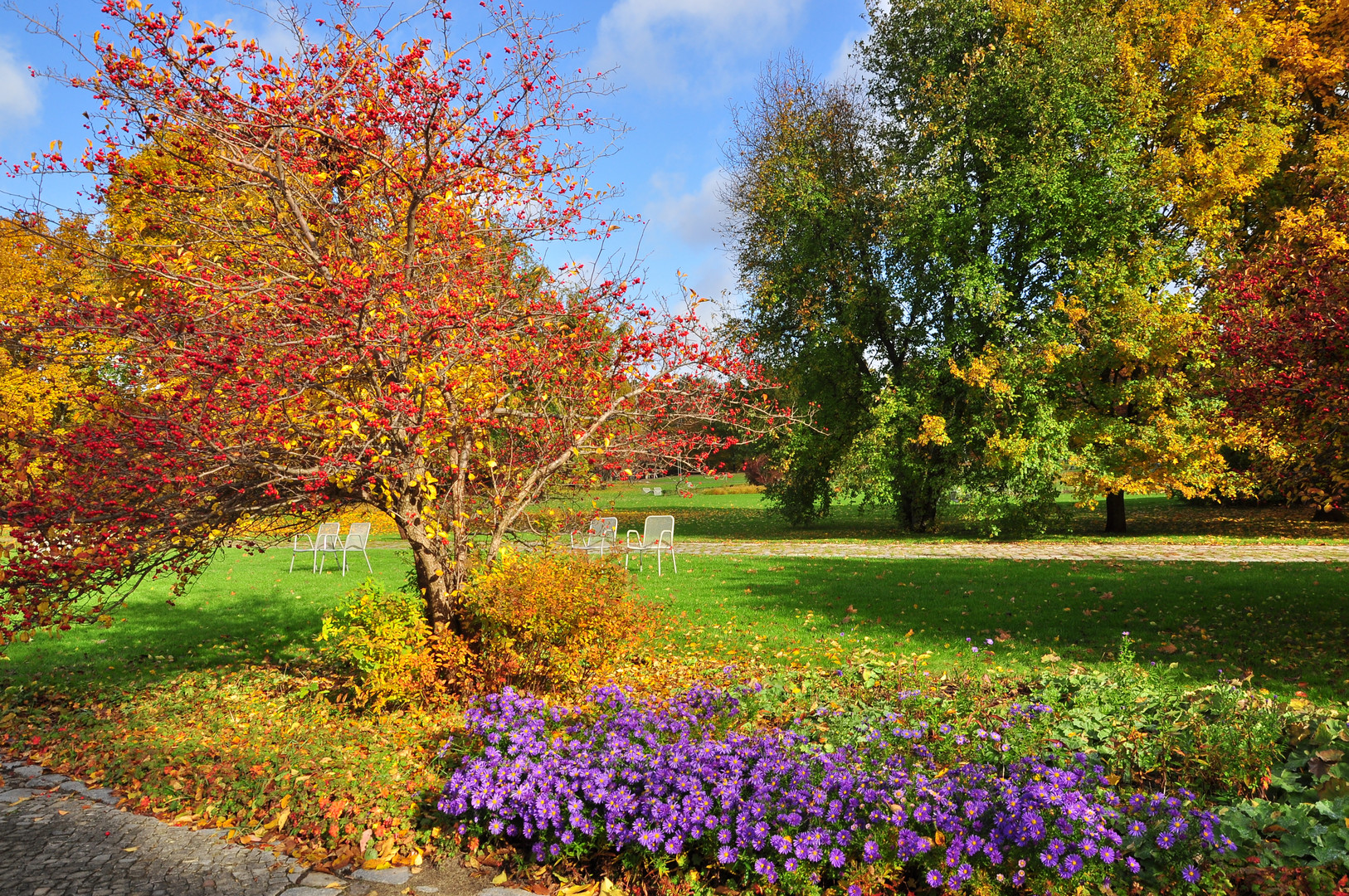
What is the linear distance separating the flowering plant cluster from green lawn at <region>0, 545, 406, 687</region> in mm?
3637

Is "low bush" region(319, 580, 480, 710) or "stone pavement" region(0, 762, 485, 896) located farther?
"low bush" region(319, 580, 480, 710)

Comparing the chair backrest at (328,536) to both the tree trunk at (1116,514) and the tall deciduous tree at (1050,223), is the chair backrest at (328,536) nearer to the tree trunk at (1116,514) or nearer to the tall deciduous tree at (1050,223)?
the tall deciduous tree at (1050,223)

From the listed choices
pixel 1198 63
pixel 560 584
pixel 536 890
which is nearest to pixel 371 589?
pixel 560 584

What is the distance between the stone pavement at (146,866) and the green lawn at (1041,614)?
3.90 meters

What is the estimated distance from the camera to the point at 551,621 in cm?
505

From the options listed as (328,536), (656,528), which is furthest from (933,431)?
(328,536)

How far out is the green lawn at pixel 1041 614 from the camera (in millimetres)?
6586

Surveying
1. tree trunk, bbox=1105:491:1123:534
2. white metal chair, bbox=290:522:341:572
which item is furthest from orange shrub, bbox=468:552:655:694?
tree trunk, bbox=1105:491:1123:534

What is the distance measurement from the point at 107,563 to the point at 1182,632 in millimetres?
9187

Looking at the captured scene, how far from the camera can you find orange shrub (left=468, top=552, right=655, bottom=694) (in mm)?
5047

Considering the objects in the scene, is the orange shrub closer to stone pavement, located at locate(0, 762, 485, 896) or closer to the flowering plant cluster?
the flowering plant cluster

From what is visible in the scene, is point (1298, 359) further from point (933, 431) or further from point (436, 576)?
point (933, 431)

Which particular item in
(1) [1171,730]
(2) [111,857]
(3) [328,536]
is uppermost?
(3) [328,536]

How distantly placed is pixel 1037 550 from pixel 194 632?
45.8 feet
